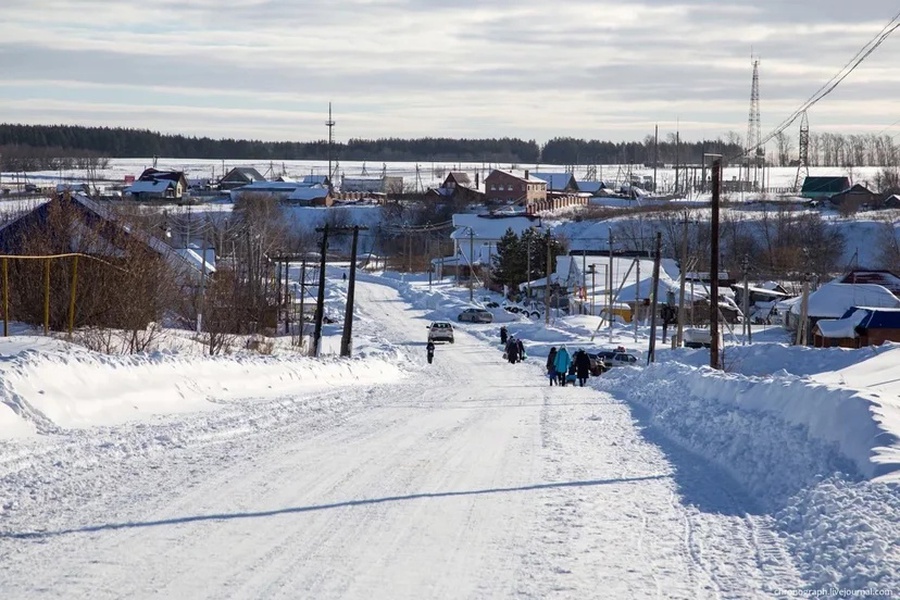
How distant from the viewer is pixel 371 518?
888cm

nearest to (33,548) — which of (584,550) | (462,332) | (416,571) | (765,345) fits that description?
(416,571)

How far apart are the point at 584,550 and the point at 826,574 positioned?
5.58 ft

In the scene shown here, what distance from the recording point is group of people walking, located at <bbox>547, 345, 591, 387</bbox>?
33.9m

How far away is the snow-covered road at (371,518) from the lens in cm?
703

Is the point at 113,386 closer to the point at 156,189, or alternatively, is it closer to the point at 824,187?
the point at 156,189

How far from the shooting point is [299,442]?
13406 mm

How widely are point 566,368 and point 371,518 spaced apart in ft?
83.6

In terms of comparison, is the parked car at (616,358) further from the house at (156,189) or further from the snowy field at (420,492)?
the house at (156,189)

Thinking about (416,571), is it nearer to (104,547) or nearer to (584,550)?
(584,550)

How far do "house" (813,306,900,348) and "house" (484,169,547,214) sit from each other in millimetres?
114496

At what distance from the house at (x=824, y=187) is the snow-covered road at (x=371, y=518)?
156 meters

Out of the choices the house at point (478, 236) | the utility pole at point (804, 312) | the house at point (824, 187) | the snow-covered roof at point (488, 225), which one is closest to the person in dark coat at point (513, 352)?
the utility pole at point (804, 312)

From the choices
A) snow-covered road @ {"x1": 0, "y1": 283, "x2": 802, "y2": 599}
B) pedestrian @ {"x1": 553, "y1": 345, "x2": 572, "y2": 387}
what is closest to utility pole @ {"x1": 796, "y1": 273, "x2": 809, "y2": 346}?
pedestrian @ {"x1": 553, "y1": 345, "x2": 572, "y2": 387}

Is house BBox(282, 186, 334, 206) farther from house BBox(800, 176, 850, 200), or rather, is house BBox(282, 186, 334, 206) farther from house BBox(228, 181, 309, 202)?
house BBox(800, 176, 850, 200)
